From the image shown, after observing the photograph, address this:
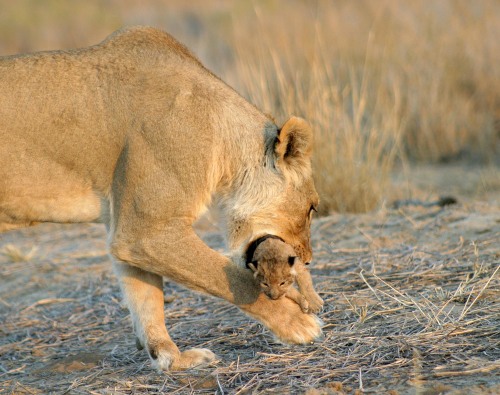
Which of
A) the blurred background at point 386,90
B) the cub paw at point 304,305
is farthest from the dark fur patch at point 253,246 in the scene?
the blurred background at point 386,90

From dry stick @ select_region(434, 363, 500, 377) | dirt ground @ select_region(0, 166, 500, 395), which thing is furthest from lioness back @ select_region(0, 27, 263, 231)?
dry stick @ select_region(434, 363, 500, 377)

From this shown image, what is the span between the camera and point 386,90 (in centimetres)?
1126

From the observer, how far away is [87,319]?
626 cm

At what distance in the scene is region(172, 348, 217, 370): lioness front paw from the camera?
4918mm

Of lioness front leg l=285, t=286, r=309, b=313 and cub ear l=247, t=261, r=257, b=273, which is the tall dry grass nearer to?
lioness front leg l=285, t=286, r=309, b=313

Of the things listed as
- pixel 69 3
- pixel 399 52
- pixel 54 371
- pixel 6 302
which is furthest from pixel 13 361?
pixel 69 3

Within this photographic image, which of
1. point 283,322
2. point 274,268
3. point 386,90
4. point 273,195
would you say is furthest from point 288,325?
point 386,90

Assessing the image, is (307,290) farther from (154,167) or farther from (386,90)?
(386,90)

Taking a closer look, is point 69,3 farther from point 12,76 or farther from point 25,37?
point 12,76

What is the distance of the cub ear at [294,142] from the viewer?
5.00 m

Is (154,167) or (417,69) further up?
(154,167)

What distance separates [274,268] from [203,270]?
40 cm

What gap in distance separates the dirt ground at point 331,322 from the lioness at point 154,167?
1.00ft

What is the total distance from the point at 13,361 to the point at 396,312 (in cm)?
243
